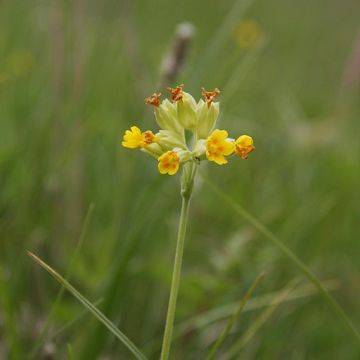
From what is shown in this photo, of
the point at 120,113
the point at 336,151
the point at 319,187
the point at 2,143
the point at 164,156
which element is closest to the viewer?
the point at 164,156

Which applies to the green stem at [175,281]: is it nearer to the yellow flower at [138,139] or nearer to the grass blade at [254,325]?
the yellow flower at [138,139]

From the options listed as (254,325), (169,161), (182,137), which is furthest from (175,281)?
(254,325)

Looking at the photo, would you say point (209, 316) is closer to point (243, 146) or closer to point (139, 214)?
point (139, 214)

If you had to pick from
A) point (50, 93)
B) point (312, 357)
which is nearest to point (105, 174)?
point (50, 93)

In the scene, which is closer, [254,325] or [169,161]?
[169,161]

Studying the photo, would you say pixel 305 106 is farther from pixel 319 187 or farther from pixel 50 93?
pixel 50 93

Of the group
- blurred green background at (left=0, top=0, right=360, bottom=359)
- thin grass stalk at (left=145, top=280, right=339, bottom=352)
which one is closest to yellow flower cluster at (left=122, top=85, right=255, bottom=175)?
blurred green background at (left=0, top=0, right=360, bottom=359)

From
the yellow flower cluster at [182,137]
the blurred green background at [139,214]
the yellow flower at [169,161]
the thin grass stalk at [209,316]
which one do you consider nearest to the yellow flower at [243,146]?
the yellow flower cluster at [182,137]

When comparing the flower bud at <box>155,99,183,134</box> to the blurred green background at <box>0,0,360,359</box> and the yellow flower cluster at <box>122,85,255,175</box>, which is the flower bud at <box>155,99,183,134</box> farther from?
the blurred green background at <box>0,0,360,359</box>
